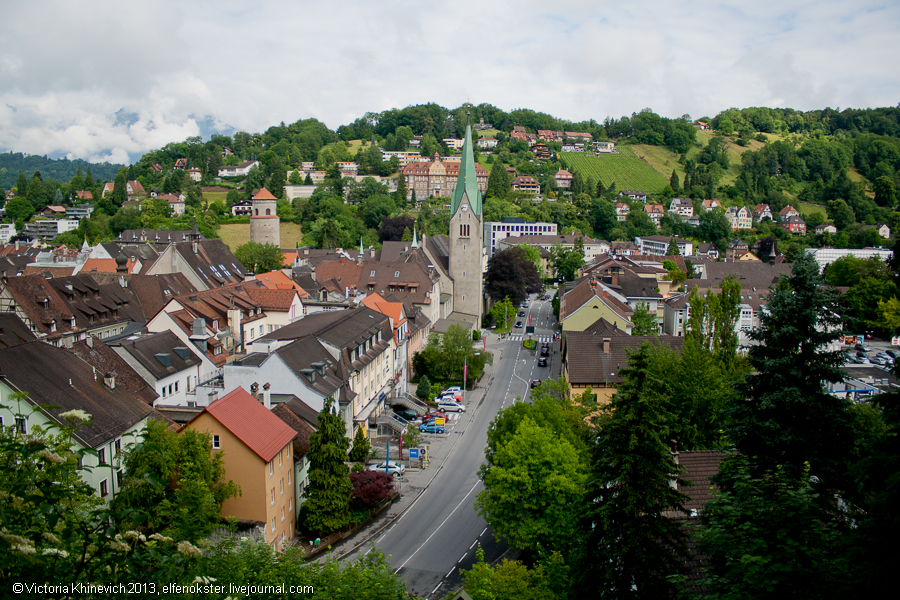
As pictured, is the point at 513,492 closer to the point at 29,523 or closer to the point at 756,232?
the point at 29,523

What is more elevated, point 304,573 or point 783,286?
point 783,286

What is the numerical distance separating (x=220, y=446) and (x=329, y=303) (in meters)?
29.6

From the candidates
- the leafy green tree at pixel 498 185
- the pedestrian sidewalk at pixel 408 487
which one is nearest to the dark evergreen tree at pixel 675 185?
the leafy green tree at pixel 498 185

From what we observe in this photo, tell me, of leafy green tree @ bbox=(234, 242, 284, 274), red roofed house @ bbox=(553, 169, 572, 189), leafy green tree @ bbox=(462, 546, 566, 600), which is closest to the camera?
leafy green tree @ bbox=(462, 546, 566, 600)

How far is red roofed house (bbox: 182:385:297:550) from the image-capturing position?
2177cm

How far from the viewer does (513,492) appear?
23344 millimetres

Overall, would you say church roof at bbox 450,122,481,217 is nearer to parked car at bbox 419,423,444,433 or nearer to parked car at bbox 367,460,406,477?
parked car at bbox 419,423,444,433

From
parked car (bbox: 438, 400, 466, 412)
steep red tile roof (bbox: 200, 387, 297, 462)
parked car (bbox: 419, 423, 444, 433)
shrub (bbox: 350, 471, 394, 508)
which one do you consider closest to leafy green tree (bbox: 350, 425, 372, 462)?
shrub (bbox: 350, 471, 394, 508)

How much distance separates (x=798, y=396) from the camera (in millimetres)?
17094

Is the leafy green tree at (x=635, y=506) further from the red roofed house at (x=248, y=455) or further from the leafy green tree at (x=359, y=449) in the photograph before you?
the leafy green tree at (x=359, y=449)

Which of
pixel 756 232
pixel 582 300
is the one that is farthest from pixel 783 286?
pixel 756 232

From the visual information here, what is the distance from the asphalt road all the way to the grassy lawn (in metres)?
83.2

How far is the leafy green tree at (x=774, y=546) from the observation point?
11.0 metres

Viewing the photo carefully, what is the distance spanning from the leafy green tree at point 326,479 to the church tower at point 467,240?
45.1 meters
